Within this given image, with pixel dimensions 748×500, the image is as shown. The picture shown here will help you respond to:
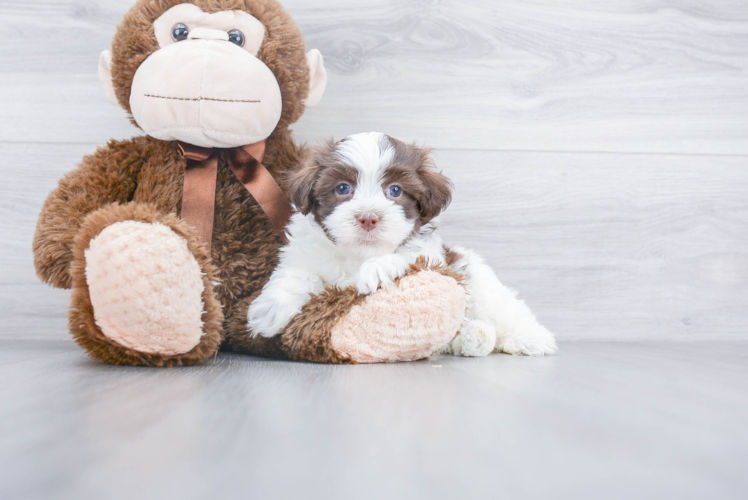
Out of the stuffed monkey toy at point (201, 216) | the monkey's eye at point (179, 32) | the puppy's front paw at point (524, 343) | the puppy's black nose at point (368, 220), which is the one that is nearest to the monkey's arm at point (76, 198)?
the stuffed monkey toy at point (201, 216)

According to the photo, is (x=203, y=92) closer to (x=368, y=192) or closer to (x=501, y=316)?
(x=368, y=192)

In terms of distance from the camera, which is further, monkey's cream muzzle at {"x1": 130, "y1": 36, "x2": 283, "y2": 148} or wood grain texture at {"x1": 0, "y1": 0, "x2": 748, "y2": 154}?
wood grain texture at {"x1": 0, "y1": 0, "x2": 748, "y2": 154}

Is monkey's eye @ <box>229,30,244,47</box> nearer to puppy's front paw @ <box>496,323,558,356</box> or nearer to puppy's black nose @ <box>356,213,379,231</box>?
puppy's black nose @ <box>356,213,379,231</box>

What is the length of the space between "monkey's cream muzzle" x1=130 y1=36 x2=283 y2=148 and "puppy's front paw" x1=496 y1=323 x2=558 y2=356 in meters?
0.66

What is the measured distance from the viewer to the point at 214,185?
1055mm

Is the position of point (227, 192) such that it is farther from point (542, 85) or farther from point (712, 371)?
point (712, 371)

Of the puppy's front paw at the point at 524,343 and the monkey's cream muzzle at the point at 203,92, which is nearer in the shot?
the monkey's cream muzzle at the point at 203,92

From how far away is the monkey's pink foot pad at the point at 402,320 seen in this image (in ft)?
2.79

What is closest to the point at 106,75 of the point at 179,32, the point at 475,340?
the point at 179,32

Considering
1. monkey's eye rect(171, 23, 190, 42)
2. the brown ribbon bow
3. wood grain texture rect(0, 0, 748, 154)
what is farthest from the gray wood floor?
monkey's eye rect(171, 23, 190, 42)

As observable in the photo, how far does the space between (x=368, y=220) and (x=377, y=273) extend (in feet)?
0.29

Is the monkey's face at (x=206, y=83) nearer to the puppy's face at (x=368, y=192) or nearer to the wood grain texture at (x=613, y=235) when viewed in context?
the puppy's face at (x=368, y=192)

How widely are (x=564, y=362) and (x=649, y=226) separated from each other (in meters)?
0.65

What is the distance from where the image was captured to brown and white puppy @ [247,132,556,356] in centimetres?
88
